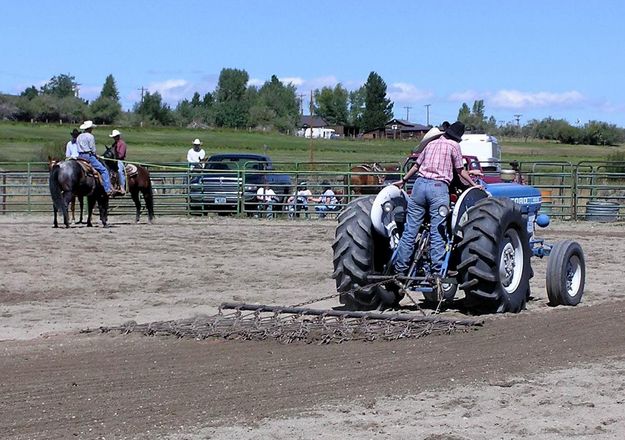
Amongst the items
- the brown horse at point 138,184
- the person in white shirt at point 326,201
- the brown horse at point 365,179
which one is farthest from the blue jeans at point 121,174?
the brown horse at point 365,179

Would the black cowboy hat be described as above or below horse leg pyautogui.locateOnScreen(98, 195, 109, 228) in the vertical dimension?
above

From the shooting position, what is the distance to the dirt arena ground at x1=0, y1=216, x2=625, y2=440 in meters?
6.25

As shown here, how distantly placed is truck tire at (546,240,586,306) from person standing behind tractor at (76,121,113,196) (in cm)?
1306

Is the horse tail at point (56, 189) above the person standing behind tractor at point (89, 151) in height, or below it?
below

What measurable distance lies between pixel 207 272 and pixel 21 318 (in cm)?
413

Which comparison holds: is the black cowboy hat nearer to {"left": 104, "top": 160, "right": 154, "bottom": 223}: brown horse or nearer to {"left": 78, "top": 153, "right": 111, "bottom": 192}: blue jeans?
{"left": 78, "top": 153, "right": 111, "bottom": 192}: blue jeans

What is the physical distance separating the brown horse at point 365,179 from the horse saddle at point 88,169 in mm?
6563

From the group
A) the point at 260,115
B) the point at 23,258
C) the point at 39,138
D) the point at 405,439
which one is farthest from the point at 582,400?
the point at 260,115

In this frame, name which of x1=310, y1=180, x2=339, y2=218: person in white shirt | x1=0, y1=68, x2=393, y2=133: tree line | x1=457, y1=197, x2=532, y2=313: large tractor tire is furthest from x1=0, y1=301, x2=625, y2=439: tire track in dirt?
x1=0, y1=68, x2=393, y2=133: tree line

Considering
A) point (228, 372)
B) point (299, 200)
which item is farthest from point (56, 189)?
point (228, 372)

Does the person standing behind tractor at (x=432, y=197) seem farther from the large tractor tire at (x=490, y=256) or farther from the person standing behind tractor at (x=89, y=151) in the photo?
the person standing behind tractor at (x=89, y=151)

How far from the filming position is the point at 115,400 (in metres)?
6.78

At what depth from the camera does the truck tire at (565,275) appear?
36.3 feet

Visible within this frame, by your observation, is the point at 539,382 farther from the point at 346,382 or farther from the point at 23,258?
the point at 23,258
